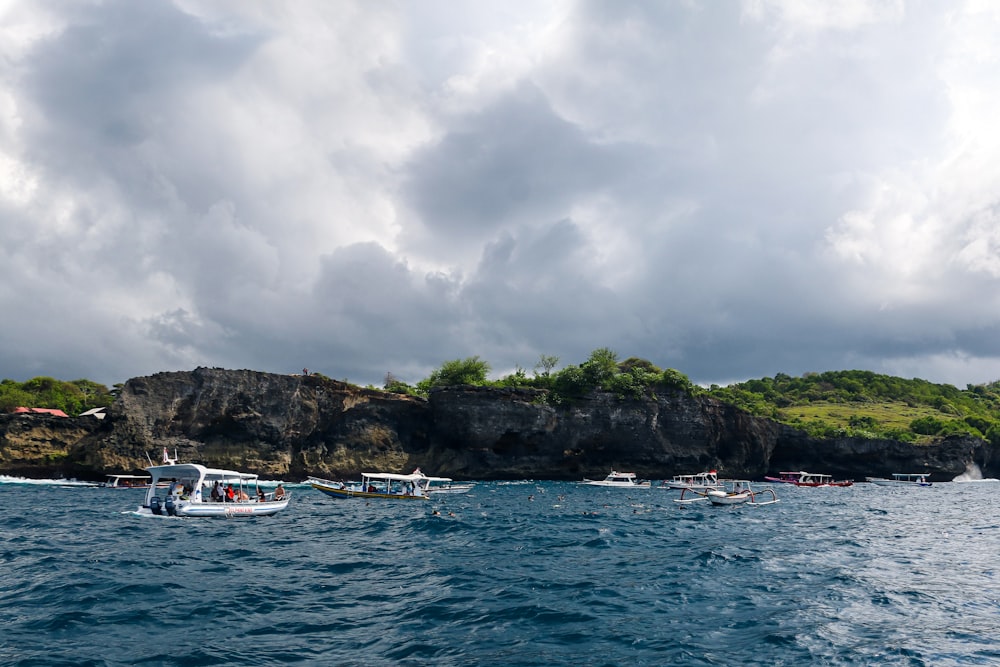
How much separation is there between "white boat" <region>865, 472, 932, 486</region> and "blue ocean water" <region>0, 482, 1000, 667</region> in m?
83.5

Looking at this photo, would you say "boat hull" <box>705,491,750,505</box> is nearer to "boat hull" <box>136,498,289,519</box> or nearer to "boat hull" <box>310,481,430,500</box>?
"boat hull" <box>310,481,430,500</box>

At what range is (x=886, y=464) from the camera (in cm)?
11150

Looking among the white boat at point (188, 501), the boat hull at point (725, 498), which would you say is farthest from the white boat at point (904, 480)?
the white boat at point (188, 501)

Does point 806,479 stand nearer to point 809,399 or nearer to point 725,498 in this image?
point 725,498

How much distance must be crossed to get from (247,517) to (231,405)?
43.1 m

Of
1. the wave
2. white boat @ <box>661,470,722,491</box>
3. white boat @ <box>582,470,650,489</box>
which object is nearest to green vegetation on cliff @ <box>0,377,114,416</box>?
the wave

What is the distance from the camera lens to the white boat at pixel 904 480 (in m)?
103

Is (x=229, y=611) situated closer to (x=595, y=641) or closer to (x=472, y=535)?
(x=595, y=641)

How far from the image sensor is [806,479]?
10319cm

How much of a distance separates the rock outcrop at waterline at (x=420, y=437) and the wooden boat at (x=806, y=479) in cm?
386

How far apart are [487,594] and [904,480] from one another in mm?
121844

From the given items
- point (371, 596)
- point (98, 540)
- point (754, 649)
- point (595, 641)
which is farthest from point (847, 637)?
point (98, 540)

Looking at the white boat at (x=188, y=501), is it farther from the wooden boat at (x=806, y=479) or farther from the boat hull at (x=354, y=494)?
the wooden boat at (x=806, y=479)

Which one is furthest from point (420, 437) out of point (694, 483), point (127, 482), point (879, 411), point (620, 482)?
point (879, 411)
